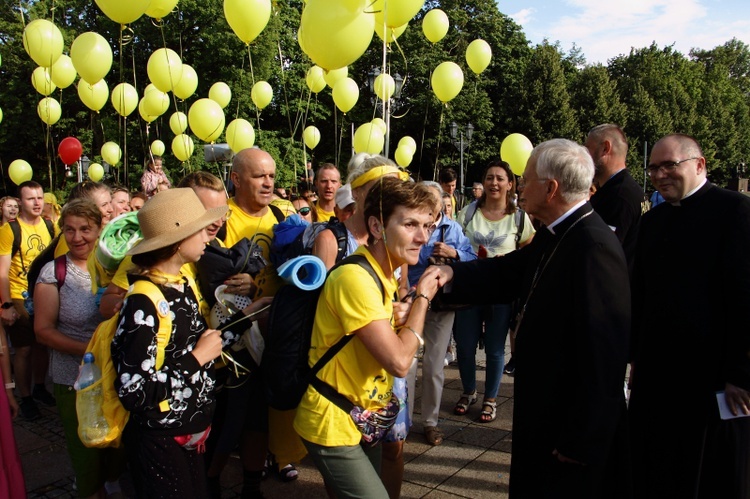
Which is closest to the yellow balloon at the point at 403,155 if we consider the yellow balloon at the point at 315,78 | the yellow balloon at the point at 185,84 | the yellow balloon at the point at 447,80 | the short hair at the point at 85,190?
the yellow balloon at the point at 447,80

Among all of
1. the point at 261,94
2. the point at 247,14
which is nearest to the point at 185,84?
the point at 261,94

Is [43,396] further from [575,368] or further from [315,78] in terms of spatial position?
[575,368]

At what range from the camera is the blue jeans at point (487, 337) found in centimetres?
432

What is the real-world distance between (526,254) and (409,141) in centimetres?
912

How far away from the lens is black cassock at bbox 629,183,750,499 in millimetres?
2361

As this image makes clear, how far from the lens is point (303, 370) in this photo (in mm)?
2070

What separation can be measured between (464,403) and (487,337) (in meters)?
0.60

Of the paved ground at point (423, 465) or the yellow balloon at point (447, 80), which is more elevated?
the yellow balloon at point (447, 80)

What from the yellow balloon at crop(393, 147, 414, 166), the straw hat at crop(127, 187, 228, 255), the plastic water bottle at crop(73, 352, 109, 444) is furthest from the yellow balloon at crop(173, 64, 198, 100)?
the plastic water bottle at crop(73, 352, 109, 444)

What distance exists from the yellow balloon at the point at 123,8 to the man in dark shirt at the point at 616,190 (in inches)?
145

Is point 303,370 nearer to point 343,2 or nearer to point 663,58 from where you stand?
point 343,2

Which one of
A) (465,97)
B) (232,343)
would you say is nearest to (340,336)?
(232,343)

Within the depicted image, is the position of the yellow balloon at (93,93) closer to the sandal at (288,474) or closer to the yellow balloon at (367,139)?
the yellow balloon at (367,139)

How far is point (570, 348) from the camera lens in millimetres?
2016
